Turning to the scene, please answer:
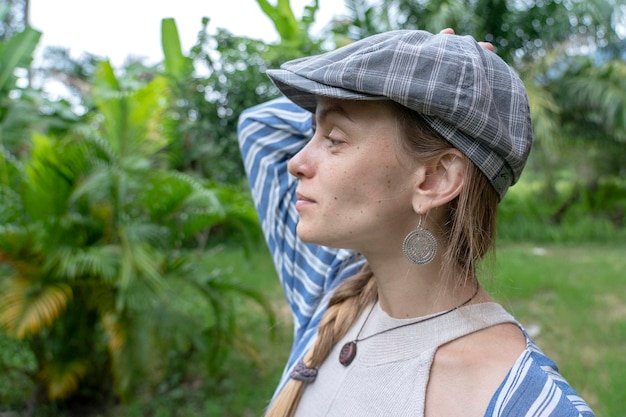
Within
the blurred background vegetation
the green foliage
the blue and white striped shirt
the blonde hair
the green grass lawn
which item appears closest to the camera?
the blonde hair

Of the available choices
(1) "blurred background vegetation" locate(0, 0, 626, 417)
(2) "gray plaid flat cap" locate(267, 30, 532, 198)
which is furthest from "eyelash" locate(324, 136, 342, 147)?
(1) "blurred background vegetation" locate(0, 0, 626, 417)

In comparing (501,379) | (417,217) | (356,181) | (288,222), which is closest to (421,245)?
(417,217)

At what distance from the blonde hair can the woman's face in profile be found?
4 cm

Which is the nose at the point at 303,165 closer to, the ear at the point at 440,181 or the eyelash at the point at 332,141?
the eyelash at the point at 332,141

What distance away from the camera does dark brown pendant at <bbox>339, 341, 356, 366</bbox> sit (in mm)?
1301

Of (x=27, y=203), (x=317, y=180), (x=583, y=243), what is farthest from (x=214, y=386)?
(x=583, y=243)

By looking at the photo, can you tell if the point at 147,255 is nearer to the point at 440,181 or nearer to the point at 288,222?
the point at 288,222

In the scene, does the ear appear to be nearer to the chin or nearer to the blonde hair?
the blonde hair

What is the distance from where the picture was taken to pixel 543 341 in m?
5.16

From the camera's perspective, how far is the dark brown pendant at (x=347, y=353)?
1301 mm

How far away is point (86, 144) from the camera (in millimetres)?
3904

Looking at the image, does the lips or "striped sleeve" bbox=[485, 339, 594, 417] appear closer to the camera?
"striped sleeve" bbox=[485, 339, 594, 417]

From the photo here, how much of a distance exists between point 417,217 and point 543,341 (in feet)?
14.5

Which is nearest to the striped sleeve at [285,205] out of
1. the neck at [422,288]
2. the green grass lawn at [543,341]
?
the neck at [422,288]
